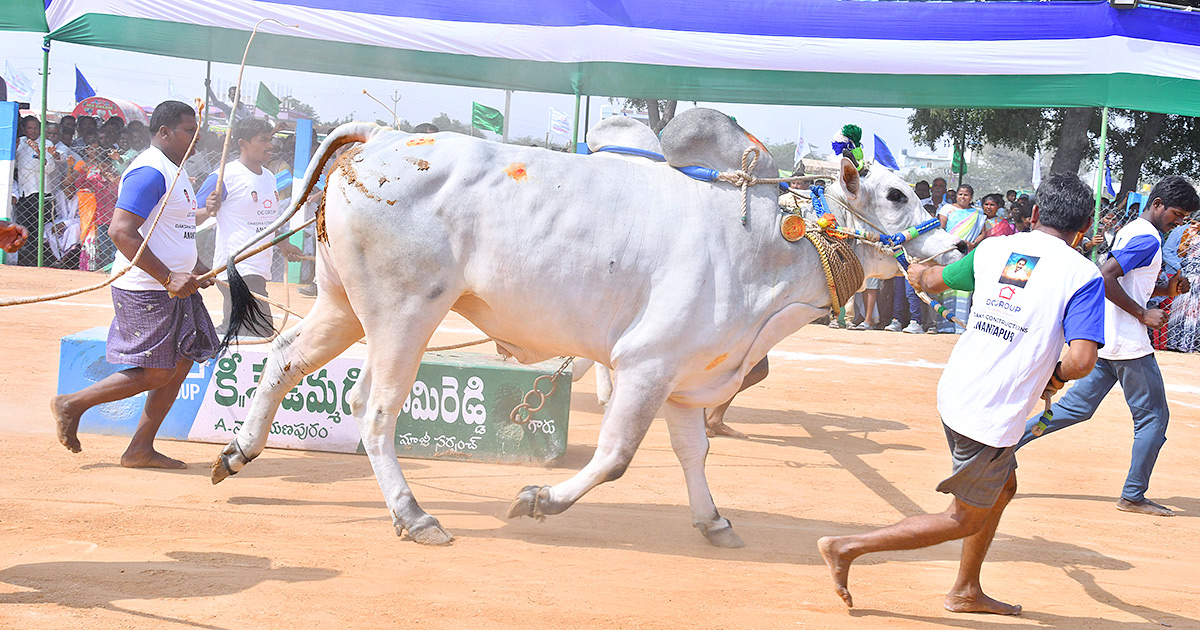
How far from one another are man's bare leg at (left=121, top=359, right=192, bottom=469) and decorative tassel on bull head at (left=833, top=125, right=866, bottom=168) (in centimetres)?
372

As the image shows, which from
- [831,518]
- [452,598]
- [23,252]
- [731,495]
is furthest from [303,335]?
[23,252]

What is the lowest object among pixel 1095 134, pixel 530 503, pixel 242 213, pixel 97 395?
pixel 530 503

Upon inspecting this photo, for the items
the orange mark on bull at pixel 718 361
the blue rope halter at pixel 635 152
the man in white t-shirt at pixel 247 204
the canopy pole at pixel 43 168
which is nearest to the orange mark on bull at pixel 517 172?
the blue rope halter at pixel 635 152

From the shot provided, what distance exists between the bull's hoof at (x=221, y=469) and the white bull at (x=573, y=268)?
828 mm

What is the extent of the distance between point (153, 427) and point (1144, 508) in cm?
590

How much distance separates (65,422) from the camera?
5.39 metres

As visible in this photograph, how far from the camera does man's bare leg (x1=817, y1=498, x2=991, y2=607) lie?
394 cm

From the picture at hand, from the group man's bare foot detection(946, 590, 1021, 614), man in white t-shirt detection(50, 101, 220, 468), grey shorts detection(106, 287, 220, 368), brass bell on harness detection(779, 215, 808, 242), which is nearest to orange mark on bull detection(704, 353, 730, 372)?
brass bell on harness detection(779, 215, 808, 242)

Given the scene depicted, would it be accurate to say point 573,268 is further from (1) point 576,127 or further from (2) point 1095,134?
(2) point 1095,134

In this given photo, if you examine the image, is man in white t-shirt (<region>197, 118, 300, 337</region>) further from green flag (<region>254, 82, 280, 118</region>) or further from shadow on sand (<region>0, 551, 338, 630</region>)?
green flag (<region>254, 82, 280, 118</region>)

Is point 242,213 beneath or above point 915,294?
above

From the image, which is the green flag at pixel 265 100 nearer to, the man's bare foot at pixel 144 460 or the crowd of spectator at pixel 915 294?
the crowd of spectator at pixel 915 294

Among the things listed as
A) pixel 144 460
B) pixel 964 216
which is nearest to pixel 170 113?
pixel 144 460

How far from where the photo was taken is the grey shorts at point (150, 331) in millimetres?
5465
